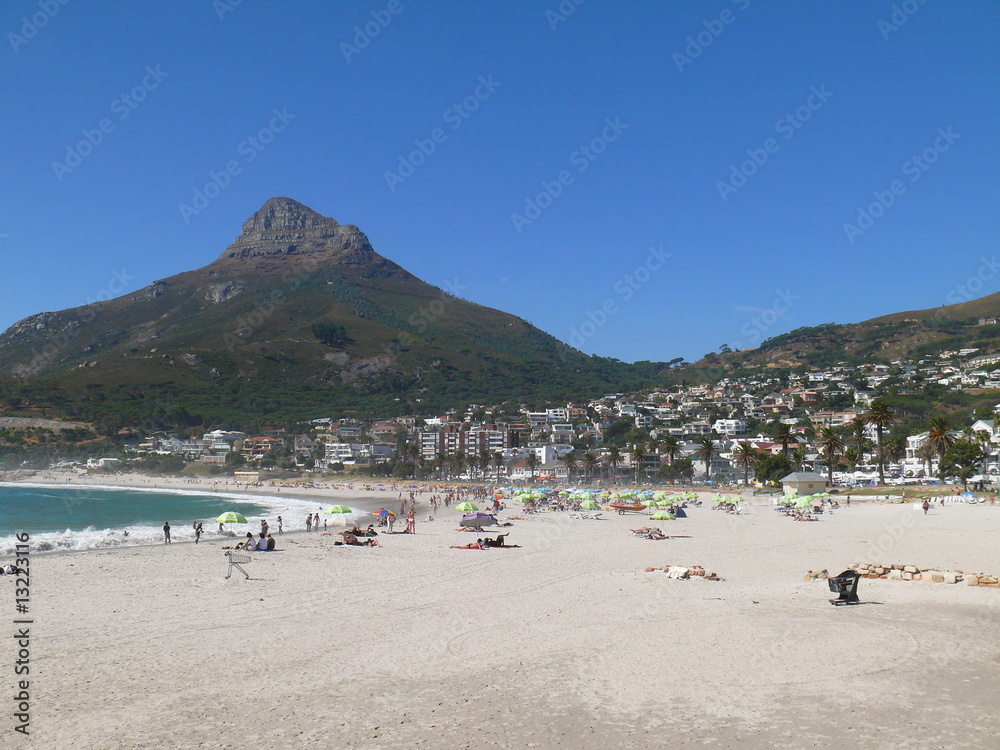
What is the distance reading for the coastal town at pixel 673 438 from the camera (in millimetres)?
72188

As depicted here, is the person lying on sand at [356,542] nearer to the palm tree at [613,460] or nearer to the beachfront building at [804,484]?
the beachfront building at [804,484]

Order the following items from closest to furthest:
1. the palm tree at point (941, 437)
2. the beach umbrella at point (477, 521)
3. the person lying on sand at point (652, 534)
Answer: the person lying on sand at point (652, 534) < the beach umbrella at point (477, 521) < the palm tree at point (941, 437)

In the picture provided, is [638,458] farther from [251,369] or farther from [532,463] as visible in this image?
[251,369]

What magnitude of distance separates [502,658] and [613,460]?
80.4m

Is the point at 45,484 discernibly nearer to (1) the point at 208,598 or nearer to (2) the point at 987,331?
(1) the point at 208,598

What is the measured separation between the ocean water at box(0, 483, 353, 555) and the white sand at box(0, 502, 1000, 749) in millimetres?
8371

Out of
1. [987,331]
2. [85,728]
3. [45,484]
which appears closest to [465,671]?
[85,728]

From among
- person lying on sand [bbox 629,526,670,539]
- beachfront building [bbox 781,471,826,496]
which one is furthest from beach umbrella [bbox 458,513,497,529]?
beachfront building [bbox 781,471,826,496]

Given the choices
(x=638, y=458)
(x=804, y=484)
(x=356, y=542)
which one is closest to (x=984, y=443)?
(x=804, y=484)

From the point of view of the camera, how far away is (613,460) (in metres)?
88.6

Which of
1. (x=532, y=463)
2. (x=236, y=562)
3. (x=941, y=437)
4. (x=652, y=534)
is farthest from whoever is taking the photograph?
(x=532, y=463)

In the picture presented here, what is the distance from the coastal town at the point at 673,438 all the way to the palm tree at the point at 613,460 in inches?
13.3

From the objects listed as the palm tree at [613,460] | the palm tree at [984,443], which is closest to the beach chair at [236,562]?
the palm tree at [984,443]

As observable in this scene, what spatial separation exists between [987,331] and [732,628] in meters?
214
